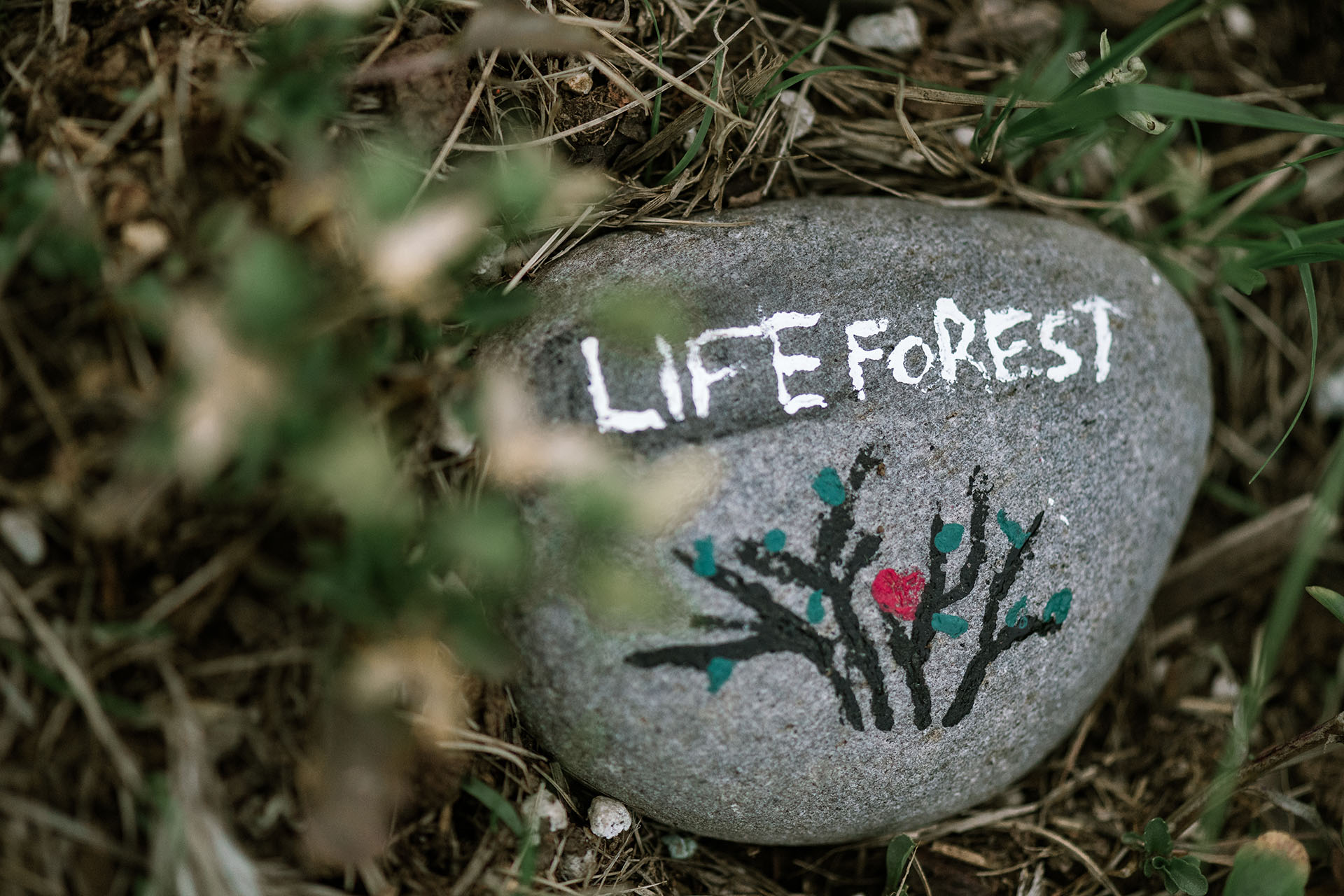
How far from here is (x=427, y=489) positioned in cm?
146

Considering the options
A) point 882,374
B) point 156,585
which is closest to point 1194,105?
point 882,374

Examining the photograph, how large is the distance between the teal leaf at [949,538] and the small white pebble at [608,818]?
2.37 feet

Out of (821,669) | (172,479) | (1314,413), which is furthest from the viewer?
(1314,413)

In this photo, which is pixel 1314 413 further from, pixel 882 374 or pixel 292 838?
pixel 292 838

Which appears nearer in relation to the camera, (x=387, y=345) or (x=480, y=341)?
(x=387, y=345)

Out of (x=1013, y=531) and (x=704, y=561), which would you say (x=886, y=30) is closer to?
(x=1013, y=531)

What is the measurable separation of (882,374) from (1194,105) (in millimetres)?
613

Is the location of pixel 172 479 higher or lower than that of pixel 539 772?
higher

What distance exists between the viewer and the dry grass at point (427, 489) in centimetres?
123

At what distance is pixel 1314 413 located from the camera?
87.6 inches

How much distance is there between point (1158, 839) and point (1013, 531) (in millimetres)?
628

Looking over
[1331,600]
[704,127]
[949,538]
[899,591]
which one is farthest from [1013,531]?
[704,127]

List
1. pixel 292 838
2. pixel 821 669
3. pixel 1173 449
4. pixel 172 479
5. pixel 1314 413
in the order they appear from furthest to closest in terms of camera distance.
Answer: pixel 1314 413
pixel 1173 449
pixel 821 669
pixel 292 838
pixel 172 479

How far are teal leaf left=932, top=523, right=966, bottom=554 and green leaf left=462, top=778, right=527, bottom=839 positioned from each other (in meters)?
0.83
